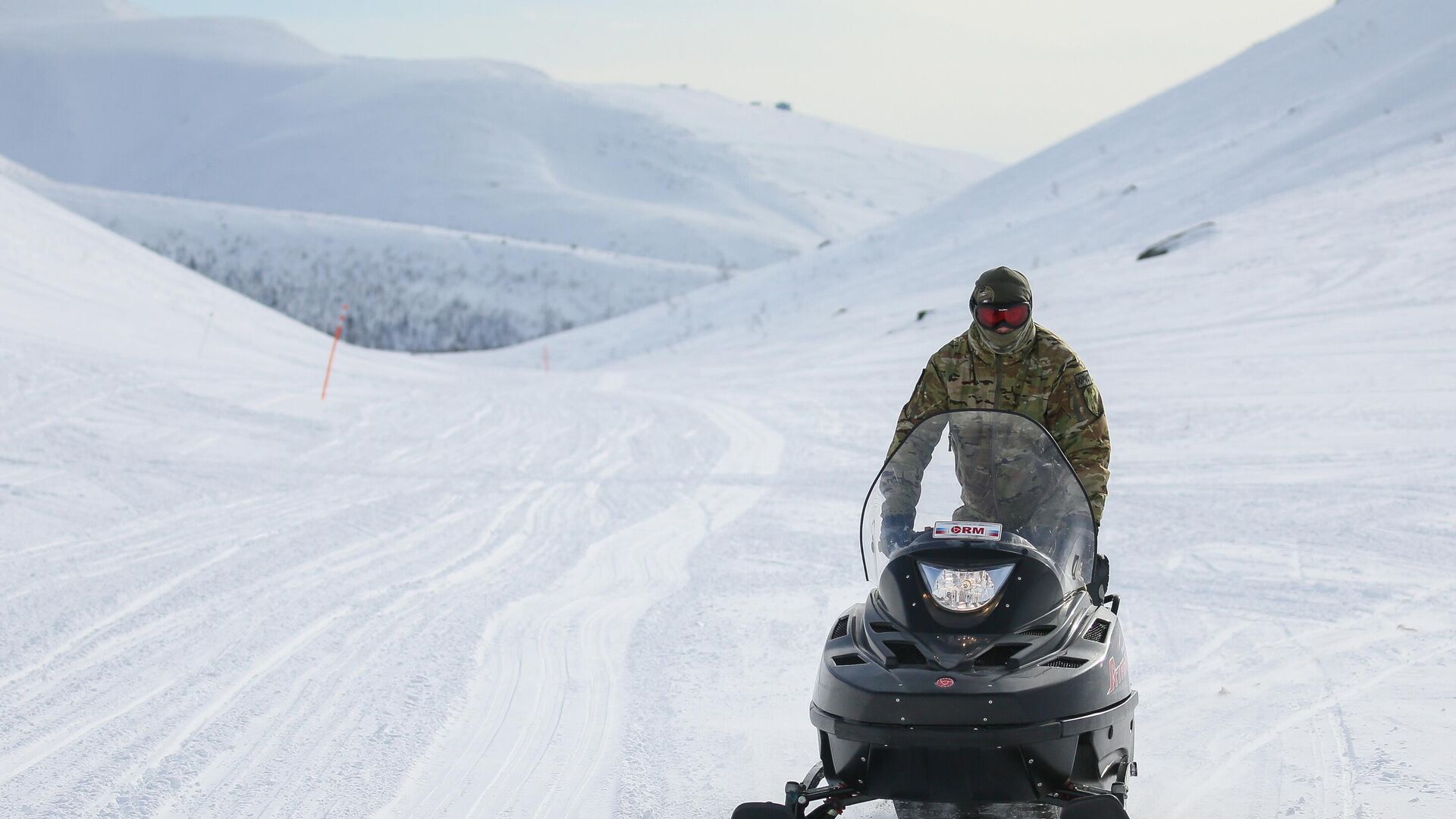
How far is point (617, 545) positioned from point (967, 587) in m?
5.36

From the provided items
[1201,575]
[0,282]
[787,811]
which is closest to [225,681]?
[787,811]

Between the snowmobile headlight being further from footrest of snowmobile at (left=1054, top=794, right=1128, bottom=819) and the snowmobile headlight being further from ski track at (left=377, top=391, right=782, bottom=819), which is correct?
ski track at (left=377, top=391, right=782, bottom=819)

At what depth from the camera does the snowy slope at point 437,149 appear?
308 feet

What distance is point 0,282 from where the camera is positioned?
16.3m

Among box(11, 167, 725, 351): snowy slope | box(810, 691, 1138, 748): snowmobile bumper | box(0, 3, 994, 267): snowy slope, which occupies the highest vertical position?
box(0, 3, 994, 267): snowy slope

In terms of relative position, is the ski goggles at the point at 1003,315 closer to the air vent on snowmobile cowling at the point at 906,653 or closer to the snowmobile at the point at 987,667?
the snowmobile at the point at 987,667

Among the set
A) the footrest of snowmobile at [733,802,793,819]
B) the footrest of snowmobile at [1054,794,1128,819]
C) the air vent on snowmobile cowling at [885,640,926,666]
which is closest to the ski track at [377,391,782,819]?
the footrest of snowmobile at [733,802,793,819]

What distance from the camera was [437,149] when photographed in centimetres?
10594

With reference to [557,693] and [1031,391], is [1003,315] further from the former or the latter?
[557,693]

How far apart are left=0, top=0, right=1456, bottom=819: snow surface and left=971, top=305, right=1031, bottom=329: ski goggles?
163 centimetres

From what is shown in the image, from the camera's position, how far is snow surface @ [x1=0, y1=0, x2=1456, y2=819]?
452 cm

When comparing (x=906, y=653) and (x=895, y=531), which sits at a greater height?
(x=895, y=531)

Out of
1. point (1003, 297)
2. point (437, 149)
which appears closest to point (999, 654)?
point (1003, 297)

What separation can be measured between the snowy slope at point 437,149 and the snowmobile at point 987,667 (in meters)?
79.0
